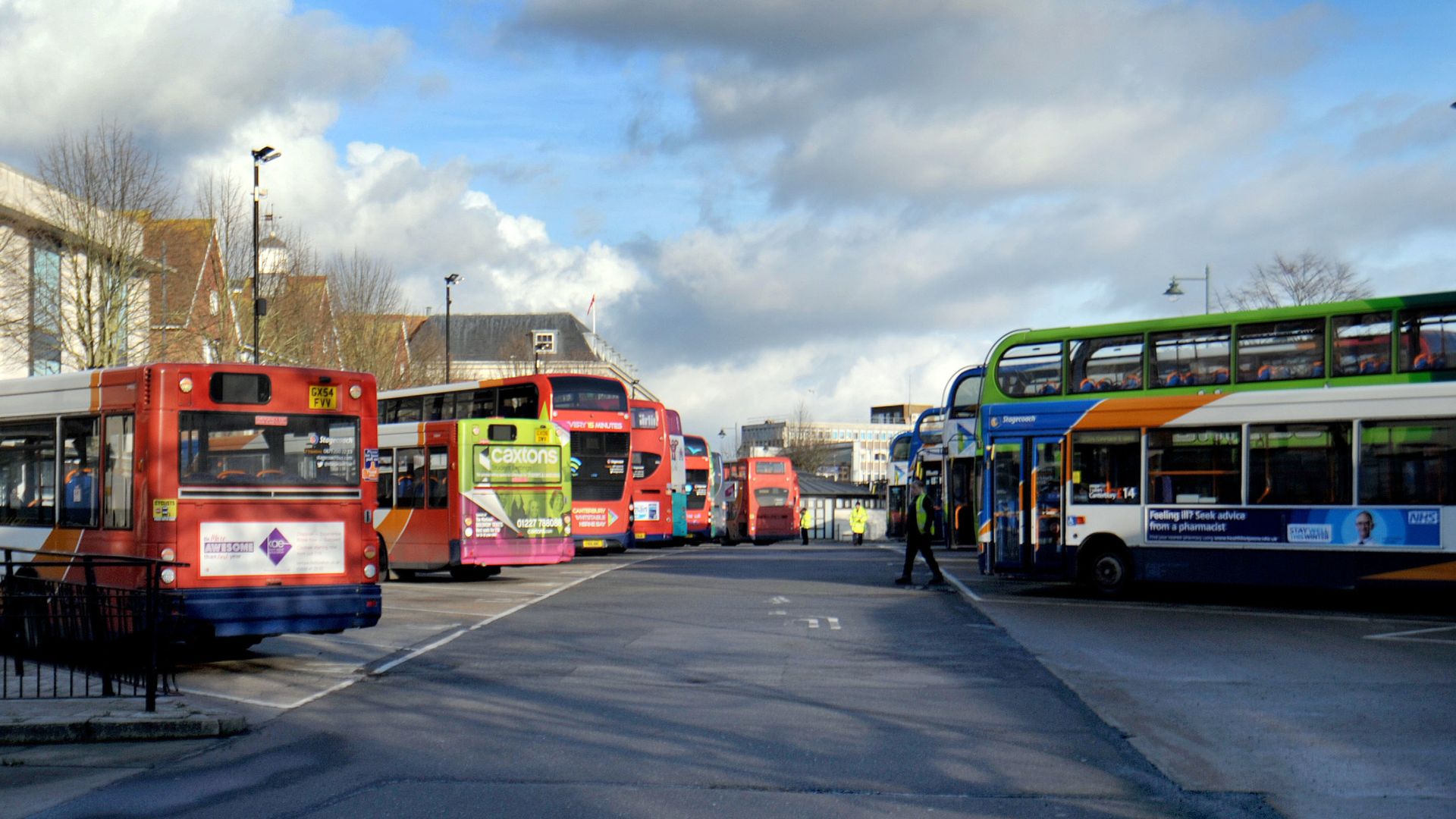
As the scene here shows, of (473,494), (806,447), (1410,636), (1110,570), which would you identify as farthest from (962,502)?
(806,447)

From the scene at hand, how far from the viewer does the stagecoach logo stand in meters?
11.9

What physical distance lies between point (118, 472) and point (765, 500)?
45.8 metres

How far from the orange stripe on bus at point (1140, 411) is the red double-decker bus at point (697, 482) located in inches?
1234

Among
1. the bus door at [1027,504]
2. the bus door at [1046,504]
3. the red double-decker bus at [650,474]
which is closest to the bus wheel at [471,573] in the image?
the bus door at [1027,504]

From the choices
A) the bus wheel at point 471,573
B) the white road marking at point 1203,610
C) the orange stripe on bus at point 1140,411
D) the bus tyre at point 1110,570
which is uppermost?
the orange stripe on bus at point 1140,411

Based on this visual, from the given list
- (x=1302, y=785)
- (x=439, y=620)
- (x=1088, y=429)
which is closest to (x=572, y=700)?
(x=1302, y=785)

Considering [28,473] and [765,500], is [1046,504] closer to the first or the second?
[28,473]

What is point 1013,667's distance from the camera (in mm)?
12047

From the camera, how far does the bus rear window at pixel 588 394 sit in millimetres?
32062

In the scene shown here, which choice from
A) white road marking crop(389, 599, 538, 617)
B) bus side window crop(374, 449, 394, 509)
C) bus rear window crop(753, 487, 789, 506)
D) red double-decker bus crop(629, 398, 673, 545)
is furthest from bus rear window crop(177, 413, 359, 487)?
bus rear window crop(753, 487, 789, 506)

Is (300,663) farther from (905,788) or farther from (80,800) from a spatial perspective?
(905,788)

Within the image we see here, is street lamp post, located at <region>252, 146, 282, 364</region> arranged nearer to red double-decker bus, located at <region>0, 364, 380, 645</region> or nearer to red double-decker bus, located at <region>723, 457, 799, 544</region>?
red double-decker bus, located at <region>0, 364, 380, 645</region>

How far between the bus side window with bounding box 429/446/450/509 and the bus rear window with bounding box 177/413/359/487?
10.8 m

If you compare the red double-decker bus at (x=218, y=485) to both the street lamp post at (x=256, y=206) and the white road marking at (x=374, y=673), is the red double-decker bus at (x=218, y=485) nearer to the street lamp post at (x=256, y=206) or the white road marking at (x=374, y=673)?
the white road marking at (x=374, y=673)
